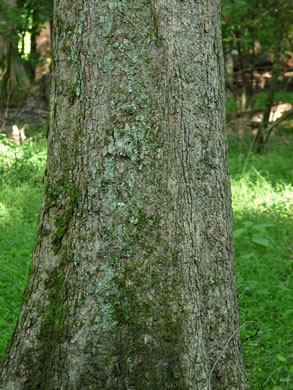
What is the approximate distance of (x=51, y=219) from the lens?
101 inches

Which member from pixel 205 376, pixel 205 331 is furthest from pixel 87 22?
pixel 205 376

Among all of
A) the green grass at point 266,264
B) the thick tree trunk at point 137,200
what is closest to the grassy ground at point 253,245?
the green grass at point 266,264

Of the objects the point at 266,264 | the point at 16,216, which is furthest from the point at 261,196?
the point at 16,216

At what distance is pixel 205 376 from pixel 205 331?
189 mm

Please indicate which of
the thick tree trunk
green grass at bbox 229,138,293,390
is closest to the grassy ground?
green grass at bbox 229,138,293,390

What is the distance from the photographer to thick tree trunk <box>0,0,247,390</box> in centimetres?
238

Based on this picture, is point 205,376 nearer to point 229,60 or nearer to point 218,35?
point 218,35

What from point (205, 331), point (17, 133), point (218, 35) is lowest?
point (17, 133)

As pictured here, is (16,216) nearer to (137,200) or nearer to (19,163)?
(19,163)

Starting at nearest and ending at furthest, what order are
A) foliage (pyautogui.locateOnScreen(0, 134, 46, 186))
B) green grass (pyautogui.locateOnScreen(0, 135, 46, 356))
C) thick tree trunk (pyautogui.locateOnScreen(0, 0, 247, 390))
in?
thick tree trunk (pyautogui.locateOnScreen(0, 0, 247, 390)), green grass (pyautogui.locateOnScreen(0, 135, 46, 356)), foliage (pyautogui.locateOnScreen(0, 134, 46, 186))

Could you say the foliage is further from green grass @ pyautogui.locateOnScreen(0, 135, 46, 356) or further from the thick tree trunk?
the thick tree trunk

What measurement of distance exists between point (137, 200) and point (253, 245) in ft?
10.9

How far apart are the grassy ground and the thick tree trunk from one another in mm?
956

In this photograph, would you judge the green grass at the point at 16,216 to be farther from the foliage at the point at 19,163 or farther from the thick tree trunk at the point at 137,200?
the thick tree trunk at the point at 137,200
